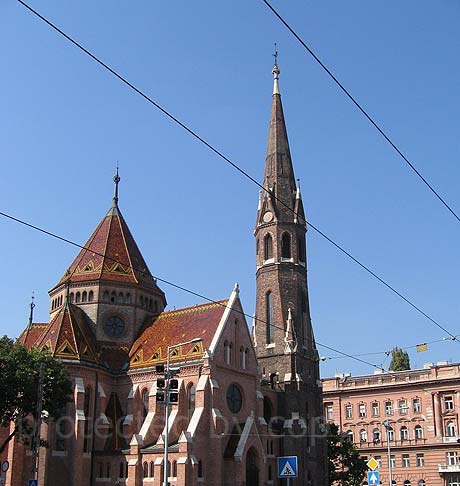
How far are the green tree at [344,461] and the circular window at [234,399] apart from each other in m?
13.1

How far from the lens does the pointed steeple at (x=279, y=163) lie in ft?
227

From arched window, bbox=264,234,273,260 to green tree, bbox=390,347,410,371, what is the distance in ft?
116

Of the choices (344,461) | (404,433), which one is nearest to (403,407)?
(404,433)

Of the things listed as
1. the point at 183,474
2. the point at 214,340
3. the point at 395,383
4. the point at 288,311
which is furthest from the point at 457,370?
the point at 183,474

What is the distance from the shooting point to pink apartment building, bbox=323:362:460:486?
252 feet

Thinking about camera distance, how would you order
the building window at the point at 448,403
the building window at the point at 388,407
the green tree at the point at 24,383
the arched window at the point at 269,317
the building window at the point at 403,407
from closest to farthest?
the green tree at the point at 24,383 < the arched window at the point at 269,317 < the building window at the point at 448,403 < the building window at the point at 403,407 < the building window at the point at 388,407

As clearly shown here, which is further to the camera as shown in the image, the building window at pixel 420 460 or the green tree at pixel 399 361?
the green tree at pixel 399 361

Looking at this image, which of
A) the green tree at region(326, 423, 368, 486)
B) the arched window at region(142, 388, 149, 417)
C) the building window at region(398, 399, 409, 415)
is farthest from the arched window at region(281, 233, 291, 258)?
the building window at region(398, 399, 409, 415)

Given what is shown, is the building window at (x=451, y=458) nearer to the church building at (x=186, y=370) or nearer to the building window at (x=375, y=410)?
the building window at (x=375, y=410)

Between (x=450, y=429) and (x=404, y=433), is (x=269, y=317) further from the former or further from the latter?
(x=450, y=429)

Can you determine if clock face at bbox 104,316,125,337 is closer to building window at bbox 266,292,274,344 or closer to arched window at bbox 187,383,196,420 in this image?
arched window at bbox 187,383,196,420

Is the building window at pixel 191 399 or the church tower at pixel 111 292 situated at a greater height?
the church tower at pixel 111 292

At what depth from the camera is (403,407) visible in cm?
8056

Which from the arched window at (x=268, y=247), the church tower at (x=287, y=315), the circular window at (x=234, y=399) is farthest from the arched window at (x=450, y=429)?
the circular window at (x=234, y=399)
